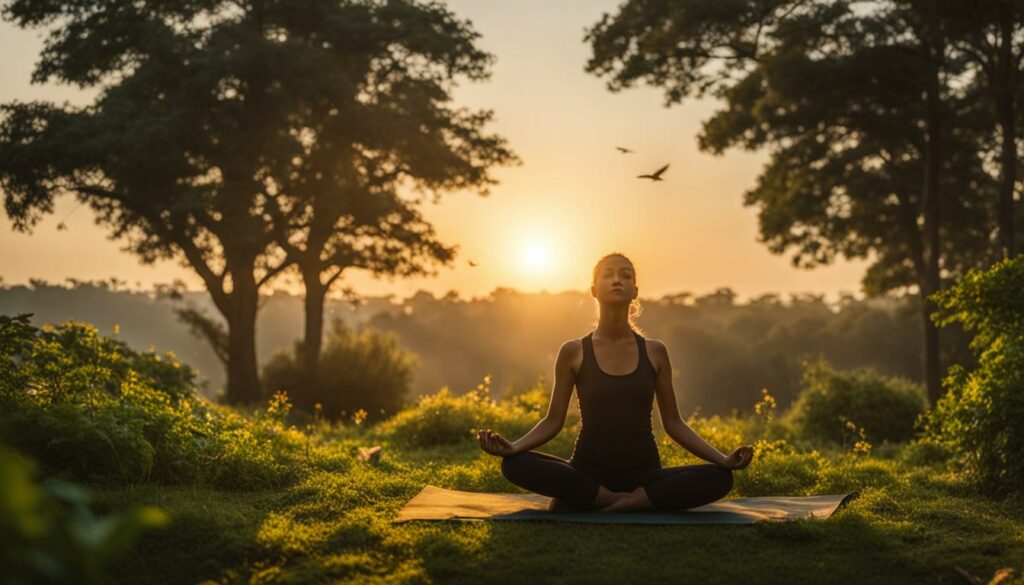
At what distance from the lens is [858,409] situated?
16.3m

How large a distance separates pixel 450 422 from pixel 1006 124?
13447 mm

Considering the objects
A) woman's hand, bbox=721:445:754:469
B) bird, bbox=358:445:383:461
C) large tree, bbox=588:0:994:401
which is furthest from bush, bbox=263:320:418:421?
woman's hand, bbox=721:445:754:469

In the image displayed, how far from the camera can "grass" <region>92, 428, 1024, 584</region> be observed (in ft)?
15.5

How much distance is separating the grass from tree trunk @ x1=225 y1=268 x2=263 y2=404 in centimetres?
1761

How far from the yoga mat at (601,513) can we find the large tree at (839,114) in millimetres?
13859

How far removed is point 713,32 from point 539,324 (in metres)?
51.8

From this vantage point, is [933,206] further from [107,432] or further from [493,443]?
[107,432]

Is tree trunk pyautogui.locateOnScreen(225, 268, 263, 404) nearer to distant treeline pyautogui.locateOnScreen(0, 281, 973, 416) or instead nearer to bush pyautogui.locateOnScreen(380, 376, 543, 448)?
bush pyautogui.locateOnScreen(380, 376, 543, 448)

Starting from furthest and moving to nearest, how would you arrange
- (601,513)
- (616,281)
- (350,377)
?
(350,377) < (616,281) < (601,513)

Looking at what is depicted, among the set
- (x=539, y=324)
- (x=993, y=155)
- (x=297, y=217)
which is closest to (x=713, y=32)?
(x=993, y=155)

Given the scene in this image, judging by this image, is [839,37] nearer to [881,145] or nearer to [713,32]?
[713,32]

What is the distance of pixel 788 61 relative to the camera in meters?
18.8

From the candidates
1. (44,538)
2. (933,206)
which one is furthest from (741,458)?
(933,206)

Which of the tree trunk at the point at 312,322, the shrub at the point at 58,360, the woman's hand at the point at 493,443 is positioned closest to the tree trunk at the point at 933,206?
the tree trunk at the point at 312,322
